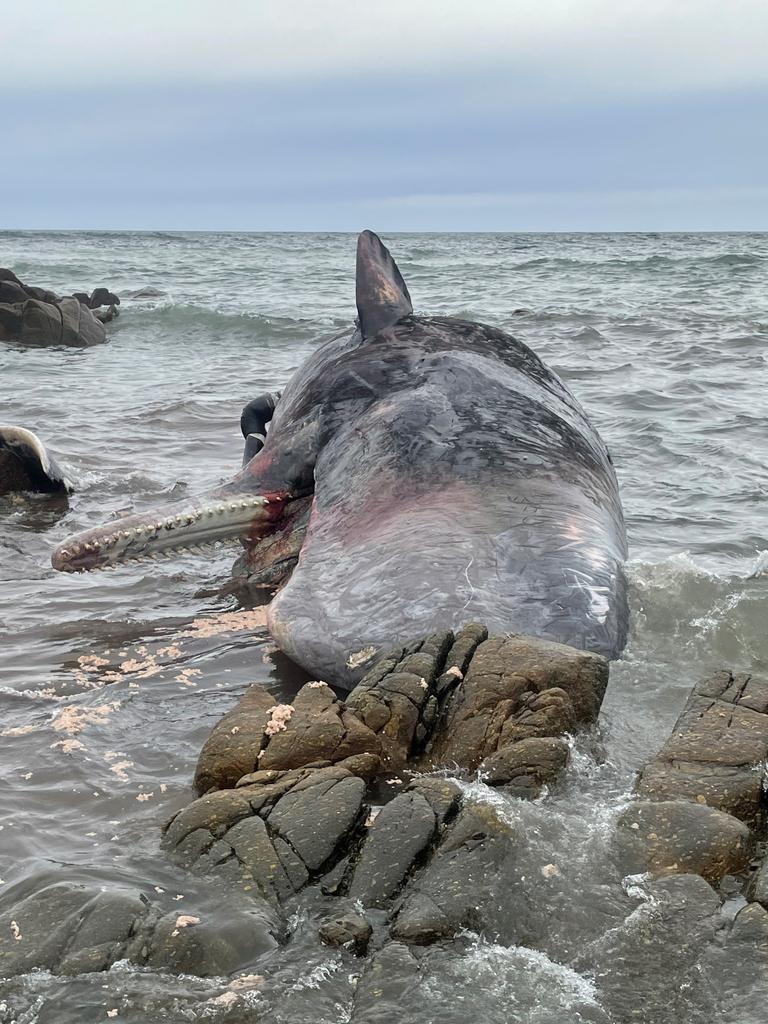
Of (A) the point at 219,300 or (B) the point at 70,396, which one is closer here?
(B) the point at 70,396

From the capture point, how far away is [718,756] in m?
3.83

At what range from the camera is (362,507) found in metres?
6.09

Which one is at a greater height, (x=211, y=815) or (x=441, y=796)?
(x=441, y=796)

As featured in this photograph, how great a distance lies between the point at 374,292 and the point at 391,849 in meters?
4.79

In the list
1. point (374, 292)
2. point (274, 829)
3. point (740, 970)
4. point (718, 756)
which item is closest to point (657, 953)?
point (740, 970)

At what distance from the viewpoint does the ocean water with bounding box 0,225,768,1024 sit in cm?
305

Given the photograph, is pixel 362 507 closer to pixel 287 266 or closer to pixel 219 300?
pixel 219 300

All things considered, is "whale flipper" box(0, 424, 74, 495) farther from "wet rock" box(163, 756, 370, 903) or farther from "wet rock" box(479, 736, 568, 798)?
"wet rock" box(479, 736, 568, 798)

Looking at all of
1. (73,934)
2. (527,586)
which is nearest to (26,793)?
(73,934)

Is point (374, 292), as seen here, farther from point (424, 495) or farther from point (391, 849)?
point (391, 849)

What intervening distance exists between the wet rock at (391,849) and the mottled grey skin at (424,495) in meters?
1.45

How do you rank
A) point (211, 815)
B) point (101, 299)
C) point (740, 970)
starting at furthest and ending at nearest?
point (101, 299) < point (211, 815) < point (740, 970)

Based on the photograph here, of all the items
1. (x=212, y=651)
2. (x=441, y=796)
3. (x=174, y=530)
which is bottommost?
(x=212, y=651)

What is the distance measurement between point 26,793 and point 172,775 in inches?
20.9
